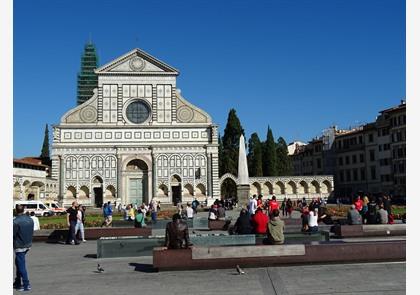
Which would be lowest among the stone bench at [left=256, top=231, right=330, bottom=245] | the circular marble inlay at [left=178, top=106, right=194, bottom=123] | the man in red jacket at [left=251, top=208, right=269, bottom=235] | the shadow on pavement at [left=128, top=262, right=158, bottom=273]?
the shadow on pavement at [left=128, top=262, right=158, bottom=273]

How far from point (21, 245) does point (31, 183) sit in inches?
1969

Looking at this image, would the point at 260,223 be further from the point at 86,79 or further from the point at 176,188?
the point at 86,79

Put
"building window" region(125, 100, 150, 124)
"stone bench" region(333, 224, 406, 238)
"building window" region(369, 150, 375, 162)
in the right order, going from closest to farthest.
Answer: "stone bench" region(333, 224, 406, 238) < "building window" region(125, 100, 150, 124) < "building window" region(369, 150, 375, 162)

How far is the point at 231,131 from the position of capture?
67688 mm

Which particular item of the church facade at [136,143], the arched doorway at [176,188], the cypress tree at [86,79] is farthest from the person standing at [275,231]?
the cypress tree at [86,79]

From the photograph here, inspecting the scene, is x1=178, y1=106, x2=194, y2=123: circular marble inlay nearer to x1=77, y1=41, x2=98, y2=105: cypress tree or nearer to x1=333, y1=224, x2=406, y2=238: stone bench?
x1=77, y1=41, x2=98, y2=105: cypress tree

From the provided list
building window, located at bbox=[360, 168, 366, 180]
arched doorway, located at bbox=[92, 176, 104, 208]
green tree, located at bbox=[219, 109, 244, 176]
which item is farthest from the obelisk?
building window, located at bbox=[360, 168, 366, 180]

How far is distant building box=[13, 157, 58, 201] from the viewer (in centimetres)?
5484

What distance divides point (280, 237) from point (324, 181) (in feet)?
184

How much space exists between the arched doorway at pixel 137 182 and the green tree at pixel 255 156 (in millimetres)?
18134

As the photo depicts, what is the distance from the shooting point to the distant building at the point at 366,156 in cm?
6069
